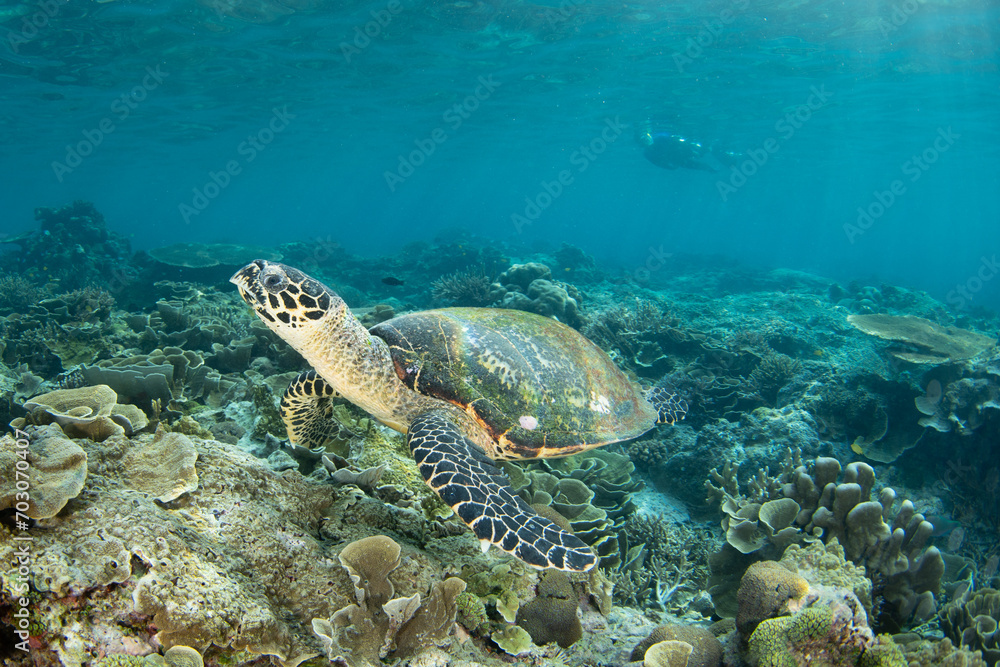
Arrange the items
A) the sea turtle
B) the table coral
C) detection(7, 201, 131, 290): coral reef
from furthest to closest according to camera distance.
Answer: detection(7, 201, 131, 290): coral reef
the sea turtle
the table coral

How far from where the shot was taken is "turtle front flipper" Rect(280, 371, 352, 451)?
3809mm

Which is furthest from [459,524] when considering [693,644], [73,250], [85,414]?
[73,250]

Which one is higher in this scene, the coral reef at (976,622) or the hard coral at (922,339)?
the coral reef at (976,622)

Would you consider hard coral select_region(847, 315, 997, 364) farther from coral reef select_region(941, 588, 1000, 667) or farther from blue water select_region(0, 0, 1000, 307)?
blue water select_region(0, 0, 1000, 307)

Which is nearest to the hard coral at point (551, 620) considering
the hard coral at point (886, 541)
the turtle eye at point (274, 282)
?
the hard coral at point (886, 541)

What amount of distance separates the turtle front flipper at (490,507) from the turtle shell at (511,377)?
1.84ft

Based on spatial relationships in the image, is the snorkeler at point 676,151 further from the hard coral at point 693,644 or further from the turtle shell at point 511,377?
the hard coral at point 693,644

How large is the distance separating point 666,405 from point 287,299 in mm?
4404

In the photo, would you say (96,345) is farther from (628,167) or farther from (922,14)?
(628,167)

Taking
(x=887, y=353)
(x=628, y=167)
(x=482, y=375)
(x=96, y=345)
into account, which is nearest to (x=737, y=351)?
(x=887, y=353)

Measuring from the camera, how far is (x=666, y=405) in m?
5.59

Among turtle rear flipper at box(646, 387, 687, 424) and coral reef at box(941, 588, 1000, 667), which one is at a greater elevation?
coral reef at box(941, 588, 1000, 667)

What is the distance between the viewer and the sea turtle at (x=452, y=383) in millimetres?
3215

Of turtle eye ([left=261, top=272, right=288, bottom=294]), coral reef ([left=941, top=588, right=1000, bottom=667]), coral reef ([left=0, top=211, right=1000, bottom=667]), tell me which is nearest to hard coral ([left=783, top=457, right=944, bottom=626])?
coral reef ([left=0, top=211, right=1000, bottom=667])
